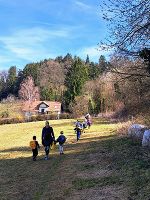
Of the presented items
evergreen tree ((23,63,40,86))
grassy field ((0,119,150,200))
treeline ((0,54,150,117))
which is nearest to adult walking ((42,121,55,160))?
grassy field ((0,119,150,200))

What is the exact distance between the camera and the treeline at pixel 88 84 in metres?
21.0

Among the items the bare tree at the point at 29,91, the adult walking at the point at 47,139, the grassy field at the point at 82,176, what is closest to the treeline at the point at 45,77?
the bare tree at the point at 29,91

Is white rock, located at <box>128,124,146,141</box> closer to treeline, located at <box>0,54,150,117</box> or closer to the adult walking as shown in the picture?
treeline, located at <box>0,54,150,117</box>

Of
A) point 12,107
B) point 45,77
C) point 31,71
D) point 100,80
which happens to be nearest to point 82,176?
point 100,80

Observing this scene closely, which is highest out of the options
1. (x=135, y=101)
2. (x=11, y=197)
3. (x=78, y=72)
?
(x=78, y=72)

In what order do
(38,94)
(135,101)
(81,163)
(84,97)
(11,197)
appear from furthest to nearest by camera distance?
(38,94) → (84,97) → (135,101) → (81,163) → (11,197)

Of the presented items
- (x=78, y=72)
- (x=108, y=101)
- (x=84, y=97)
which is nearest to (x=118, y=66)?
(x=108, y=101)

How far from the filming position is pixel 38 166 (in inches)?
818

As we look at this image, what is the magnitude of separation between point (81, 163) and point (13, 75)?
476ft

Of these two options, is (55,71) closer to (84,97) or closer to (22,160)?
(84,97)

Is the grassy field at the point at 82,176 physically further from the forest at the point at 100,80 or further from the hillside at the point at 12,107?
the hillside at the point at 12,107

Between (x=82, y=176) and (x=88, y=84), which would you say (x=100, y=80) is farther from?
(x=82, y=176)

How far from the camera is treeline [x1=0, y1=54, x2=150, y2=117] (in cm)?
2100

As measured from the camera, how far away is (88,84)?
9906 cm
